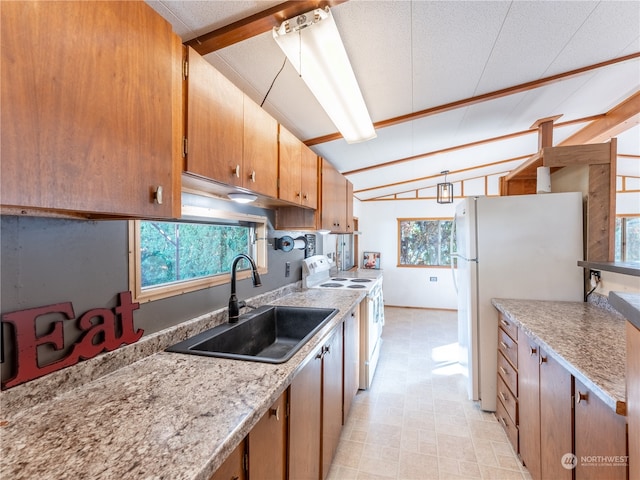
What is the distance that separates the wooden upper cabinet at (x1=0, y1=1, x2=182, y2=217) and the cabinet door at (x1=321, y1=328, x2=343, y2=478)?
1179mm

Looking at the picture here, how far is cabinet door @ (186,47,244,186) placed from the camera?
109 centimetres

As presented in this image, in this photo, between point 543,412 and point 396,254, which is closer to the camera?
point 543,412

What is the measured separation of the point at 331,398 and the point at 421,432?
92 cm

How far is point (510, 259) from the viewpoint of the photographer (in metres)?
2.30

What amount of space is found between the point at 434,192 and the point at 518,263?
3.82 metres

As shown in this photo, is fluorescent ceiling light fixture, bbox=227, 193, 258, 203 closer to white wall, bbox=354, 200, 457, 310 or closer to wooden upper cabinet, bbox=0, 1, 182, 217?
wooden upper cabinet, bbox=0, 1, 182, 217

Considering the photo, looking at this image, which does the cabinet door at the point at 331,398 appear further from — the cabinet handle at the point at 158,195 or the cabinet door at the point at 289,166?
the cabinet handle at the point at 158,195

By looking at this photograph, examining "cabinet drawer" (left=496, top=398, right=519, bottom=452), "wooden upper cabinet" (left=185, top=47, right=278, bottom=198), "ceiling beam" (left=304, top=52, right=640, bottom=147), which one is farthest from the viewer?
"ceiling beam" (left=304, top=52, right=640, bottom=147)

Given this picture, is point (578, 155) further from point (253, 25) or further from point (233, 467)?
point (233, 467)

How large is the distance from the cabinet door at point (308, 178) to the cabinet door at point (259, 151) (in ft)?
1.38

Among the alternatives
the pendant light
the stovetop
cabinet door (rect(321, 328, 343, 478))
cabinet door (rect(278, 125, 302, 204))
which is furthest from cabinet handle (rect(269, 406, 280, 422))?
the pendant light

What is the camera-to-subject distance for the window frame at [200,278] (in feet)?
4.04

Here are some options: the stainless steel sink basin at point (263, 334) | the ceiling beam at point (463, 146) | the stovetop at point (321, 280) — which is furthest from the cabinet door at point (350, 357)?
the ceiling beam at point (463, 146)

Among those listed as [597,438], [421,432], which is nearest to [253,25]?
[597,438]
